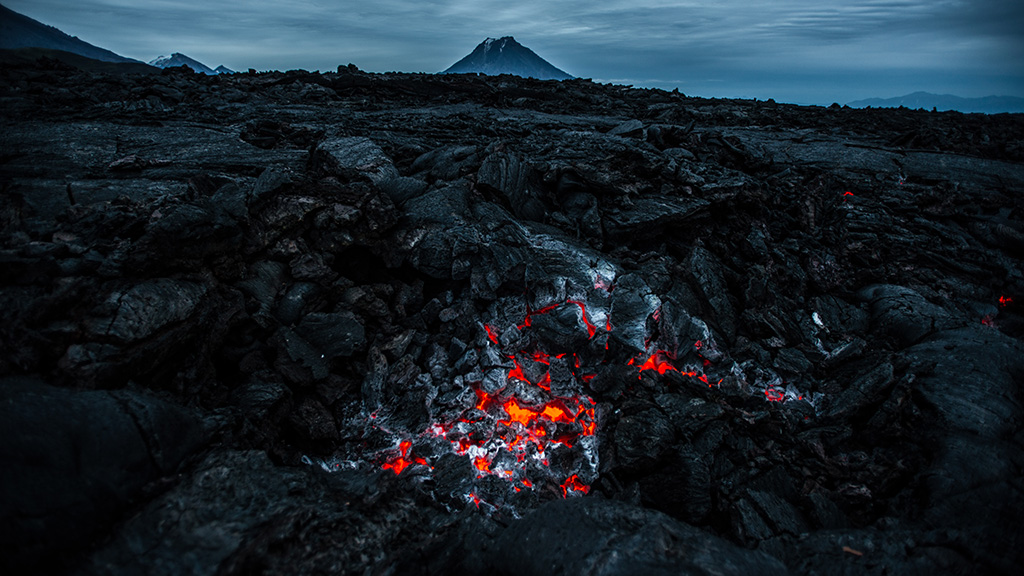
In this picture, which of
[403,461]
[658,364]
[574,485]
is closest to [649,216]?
[658,364]

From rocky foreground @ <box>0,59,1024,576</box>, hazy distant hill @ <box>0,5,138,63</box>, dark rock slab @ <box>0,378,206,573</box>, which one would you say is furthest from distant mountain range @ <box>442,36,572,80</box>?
dark rock slab @ <box>0,378,206,573</box>

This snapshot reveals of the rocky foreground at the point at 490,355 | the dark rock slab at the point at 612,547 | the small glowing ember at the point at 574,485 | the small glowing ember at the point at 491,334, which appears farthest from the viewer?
the small glowing ember at the point at 491,334

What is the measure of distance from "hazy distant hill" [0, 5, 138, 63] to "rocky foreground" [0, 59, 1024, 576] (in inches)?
3340

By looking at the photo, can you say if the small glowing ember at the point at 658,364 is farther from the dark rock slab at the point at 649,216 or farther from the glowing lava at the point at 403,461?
the glowing lava at the point at 403,461

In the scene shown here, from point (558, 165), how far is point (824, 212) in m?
9.98

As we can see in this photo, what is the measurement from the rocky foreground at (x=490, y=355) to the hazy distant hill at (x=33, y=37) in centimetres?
8484

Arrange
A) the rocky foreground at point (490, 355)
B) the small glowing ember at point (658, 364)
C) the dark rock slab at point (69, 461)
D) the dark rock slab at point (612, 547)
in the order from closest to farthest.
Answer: the dark rock slab at point (69, 461)
the dark rock slab at point (612, 547)
the rocky foreground at point (490, 355)
the small glowing ember at point (658, 364)

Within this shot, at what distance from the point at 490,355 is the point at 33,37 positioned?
12598 centimetres

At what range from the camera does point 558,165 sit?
12.6 meters

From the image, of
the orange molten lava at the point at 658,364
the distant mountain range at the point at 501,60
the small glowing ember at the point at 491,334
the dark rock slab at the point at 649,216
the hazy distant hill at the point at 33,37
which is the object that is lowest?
the orange molten lava at the point at 658,364

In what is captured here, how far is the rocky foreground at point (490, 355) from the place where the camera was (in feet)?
15.4

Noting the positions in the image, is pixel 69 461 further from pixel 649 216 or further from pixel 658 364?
pixel 649 216

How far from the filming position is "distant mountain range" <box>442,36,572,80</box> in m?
174

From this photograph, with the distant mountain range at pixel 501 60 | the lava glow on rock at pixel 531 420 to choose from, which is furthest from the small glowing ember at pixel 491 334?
the distant mountain range at pixel 501 60
